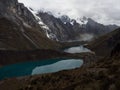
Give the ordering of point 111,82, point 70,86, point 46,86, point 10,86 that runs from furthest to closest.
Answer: point 10,86, point 46,86, point 70,86, point 111,82

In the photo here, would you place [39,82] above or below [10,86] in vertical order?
above

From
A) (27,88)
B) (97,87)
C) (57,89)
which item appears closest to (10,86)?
(27,88)

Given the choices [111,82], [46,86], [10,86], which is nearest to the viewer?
[111,82]

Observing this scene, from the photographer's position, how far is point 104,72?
5672cm

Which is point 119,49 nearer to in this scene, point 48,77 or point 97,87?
point 48,77

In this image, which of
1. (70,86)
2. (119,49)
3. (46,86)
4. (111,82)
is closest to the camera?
(111,82)

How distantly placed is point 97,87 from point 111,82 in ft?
8.46

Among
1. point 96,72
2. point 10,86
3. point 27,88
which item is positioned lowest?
point 10,86

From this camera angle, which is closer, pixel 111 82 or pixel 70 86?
pixel 111 82

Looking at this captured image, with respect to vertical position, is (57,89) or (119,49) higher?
(119,49)

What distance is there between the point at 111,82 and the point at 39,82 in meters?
21.6

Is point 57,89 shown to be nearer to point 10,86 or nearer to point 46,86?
point 46,86

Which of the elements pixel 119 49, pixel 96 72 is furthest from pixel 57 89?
pixel 119 49

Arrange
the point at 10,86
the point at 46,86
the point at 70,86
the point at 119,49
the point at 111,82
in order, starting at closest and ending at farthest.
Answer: the point at 111,82, the point at 70,86, the point at 46,86, the point at 119,49, the point at 10,86
